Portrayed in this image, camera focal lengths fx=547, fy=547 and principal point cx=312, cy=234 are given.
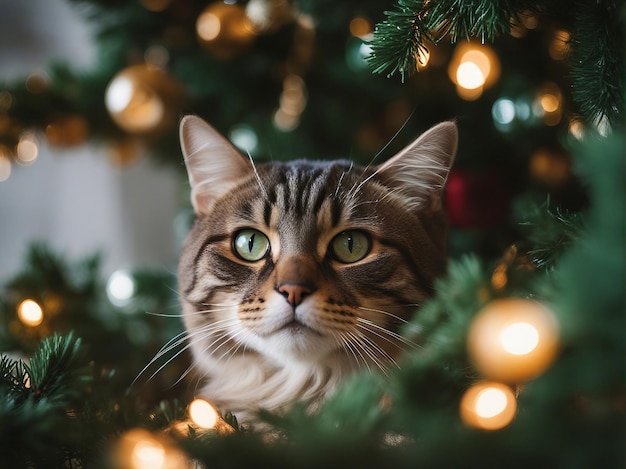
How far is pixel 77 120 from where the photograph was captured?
1379mm

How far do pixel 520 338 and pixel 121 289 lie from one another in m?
1.24

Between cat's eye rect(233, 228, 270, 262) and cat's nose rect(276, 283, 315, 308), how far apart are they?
0.13m

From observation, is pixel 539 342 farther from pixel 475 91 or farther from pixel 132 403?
pixel 475 91

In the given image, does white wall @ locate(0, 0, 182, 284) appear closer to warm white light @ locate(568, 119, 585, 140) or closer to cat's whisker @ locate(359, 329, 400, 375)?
cat's whisker @ locate(359, 329, 400, 375)

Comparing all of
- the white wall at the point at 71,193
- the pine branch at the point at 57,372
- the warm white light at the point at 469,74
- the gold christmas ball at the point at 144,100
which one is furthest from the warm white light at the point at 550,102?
the white wall at the point at 71,193

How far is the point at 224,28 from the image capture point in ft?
3.97

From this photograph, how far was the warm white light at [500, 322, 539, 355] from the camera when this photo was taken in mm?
447

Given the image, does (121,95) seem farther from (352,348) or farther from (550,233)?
(550,233)

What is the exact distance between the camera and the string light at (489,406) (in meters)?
0.52

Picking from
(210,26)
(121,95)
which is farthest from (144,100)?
Result: (210,26)

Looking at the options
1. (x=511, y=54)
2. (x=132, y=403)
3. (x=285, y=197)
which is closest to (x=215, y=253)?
(x=285, y=197)

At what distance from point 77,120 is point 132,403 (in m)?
0.84

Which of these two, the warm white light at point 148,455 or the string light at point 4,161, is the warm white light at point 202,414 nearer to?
the warm white light at point 148,455

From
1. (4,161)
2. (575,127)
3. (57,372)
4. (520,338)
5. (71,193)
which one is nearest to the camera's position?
(520,338)
